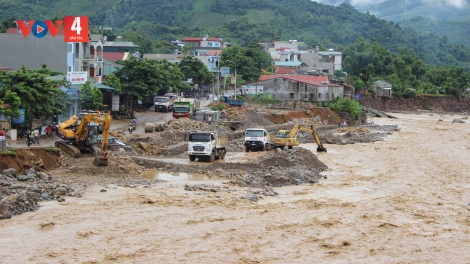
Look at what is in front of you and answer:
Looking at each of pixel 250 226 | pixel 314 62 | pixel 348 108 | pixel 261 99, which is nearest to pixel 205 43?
pixel 314 62

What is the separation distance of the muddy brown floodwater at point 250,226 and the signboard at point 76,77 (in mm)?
23210

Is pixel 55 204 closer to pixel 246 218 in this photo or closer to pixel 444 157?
pixel 246 218

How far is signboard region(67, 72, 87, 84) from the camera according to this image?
5166 cm

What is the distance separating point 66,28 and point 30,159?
26.5m

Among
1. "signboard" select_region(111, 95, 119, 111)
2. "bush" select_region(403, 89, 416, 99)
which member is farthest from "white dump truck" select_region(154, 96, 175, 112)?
"bush" select_region(403, 89, 416, 99)

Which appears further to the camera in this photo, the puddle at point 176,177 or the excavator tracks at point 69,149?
the excavator tracks at point 69,149

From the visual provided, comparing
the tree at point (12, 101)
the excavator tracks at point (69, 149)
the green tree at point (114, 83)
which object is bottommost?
the excavator tracks at point (69, 149)

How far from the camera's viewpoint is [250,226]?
24.2 m

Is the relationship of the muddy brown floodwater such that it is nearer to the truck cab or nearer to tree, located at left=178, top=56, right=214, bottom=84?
the truck cab

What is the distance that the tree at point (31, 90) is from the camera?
130 feet

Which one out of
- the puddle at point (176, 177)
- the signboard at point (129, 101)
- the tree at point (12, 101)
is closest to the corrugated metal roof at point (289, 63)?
the signboard at point (129, 101)

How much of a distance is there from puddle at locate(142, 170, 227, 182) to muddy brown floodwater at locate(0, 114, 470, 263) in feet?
5.54

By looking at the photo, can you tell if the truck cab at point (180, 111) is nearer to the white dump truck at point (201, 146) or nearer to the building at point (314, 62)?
the white dump truck at point (201, 146)

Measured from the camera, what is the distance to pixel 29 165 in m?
30.7
